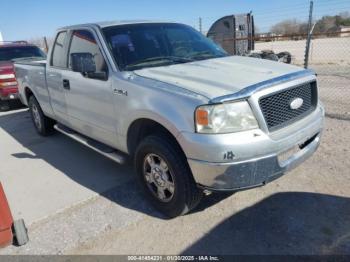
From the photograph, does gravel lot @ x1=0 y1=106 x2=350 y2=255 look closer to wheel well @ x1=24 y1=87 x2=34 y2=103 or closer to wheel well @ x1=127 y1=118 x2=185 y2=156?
wheel well @ x1=127 y1=118 x2=185 y2=156

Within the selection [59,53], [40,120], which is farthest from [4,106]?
[59,53]

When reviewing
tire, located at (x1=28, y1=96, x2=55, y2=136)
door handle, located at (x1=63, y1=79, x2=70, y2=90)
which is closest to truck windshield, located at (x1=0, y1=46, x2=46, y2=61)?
tire, located at (x1=28, y1=96, x2=55, y2=136)

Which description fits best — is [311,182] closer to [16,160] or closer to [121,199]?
[121,199]

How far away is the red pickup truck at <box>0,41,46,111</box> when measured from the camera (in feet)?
28.7

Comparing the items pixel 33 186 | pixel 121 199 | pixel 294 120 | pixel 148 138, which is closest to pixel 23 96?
pixel 33 186

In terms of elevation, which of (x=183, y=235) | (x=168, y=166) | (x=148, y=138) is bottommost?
(x=183, y=235)

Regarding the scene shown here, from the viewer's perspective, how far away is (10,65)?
8.95m

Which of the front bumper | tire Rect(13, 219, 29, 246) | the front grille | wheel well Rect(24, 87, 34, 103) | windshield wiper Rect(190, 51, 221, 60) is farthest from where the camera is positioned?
wheel well Rect(24, 87, 34, 103)

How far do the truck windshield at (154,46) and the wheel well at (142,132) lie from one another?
2.08ft

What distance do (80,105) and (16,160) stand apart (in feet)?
6.39

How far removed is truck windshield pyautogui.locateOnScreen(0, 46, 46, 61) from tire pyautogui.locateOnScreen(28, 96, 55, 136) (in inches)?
160

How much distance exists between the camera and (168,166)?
3.05 metres

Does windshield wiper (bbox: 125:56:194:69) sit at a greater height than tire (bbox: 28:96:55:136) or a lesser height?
greater

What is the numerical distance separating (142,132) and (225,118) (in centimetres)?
113
